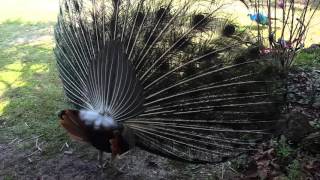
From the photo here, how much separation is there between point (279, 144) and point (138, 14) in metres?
1.60

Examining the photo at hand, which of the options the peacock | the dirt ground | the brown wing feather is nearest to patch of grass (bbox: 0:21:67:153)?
the dirt ground

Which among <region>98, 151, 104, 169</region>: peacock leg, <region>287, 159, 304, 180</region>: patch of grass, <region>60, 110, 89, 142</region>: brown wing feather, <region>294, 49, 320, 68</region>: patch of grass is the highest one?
<region>294, 49, 320, 68</region>: patch of grass

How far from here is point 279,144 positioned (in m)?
3.88

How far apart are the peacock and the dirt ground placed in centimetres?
43

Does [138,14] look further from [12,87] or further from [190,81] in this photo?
[12,87]

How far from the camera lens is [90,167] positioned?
160 inches

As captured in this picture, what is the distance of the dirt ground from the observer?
392cm

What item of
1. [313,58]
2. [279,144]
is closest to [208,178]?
[279,144]

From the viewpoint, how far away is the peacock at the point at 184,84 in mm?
3469

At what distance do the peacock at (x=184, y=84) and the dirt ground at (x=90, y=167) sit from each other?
1.40 ft

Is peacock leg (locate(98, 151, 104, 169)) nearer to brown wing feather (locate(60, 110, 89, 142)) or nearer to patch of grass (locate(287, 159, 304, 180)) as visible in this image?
brown wing feather (locate(60, 110, 89, 142))

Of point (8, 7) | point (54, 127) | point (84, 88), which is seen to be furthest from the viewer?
point (8, 7)

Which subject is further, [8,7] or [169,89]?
[8,7]

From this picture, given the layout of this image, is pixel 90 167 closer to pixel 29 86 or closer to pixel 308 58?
pixel 29 86
